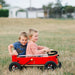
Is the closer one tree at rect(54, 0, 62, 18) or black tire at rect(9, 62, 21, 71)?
black tire at rect(9, 62, 21, 71)

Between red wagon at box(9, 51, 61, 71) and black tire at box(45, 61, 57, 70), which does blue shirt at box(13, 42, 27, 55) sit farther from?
black tire at box(45, 61, 57, 70)

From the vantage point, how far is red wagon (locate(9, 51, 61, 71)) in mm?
5363

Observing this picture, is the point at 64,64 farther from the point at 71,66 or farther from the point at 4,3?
the point at 4,3

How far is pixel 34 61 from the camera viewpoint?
546cm

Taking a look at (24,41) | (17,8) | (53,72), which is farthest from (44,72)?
(17,8)

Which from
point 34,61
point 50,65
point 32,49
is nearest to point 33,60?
point 34,61

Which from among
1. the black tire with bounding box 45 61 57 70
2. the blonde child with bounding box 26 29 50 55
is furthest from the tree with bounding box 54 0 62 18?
the black tire with bounding box 45 61 57 70

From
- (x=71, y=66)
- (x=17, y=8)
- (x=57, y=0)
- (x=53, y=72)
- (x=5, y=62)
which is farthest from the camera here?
(x=17, y=8)

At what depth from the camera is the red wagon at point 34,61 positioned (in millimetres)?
5363

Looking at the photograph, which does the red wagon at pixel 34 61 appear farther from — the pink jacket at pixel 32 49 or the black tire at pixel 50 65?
the pink jacket at pixel 32 49

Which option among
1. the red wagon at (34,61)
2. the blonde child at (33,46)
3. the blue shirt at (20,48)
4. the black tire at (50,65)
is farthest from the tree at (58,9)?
the black tire at (50,65)

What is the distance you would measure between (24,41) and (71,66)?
4.29 feet

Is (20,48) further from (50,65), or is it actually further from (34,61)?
(50,65)

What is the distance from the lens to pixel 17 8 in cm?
6969
